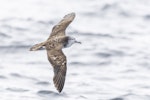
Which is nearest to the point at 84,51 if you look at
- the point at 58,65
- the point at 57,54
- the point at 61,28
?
the point at 61,28

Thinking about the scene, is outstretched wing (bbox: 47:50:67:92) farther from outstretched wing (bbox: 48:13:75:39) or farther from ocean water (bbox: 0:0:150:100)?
ocean water (bbox: 0:0:150:100)

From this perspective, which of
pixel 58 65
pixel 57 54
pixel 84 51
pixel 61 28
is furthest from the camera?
pixel 84 51

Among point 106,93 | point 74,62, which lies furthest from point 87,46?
point 106,93

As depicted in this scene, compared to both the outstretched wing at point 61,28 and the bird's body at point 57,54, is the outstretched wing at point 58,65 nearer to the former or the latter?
the bird's body at point 57,54

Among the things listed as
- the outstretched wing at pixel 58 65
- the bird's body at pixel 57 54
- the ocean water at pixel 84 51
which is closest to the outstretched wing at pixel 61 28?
the bird's body at pixel 57 54

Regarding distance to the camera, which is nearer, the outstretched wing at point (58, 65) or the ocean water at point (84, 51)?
the outstretched wing at point (58, 65)

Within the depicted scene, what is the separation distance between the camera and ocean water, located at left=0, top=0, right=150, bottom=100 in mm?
18766

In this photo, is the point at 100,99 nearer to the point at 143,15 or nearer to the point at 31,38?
the point at 31,38

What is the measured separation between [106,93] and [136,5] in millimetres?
5908

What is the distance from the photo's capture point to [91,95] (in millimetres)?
18531

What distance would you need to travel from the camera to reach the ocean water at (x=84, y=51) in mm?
18766

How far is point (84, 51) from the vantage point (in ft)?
68.7

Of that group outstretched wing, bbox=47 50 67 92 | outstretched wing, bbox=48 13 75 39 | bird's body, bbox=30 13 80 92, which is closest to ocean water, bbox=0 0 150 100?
outstretched wing, bbox=48 13 75 39

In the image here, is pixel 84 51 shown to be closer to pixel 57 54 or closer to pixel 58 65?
pixel 57 54
